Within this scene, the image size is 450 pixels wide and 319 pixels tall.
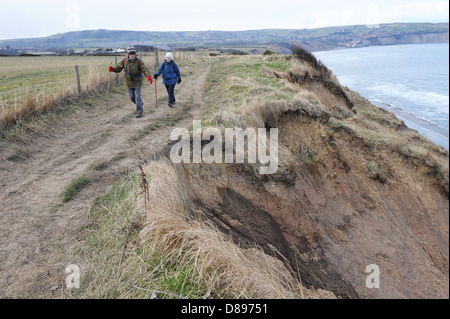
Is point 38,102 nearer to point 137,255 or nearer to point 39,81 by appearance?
point 137,255

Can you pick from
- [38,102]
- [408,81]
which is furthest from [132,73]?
[408,81]

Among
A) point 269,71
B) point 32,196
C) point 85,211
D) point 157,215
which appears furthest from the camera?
point 269,71

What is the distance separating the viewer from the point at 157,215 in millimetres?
4246

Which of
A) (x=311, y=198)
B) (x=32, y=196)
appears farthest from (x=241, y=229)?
(x=32, y=196)

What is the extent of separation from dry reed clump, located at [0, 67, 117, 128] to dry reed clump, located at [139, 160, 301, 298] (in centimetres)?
589

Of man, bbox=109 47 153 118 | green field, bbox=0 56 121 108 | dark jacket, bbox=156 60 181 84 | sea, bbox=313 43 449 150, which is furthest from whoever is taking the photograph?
dark jacket, bbox=156 60 181 84

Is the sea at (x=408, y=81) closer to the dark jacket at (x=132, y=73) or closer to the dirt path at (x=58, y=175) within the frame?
the dirt path at (x=58, y=175)

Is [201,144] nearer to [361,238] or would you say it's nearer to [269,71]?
[361,238]

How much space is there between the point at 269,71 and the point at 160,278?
13.6 metres

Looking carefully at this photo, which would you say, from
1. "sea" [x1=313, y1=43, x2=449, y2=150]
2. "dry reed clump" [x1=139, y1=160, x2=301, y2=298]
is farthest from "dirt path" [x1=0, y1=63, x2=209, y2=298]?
"sea" [x1=313, y1=43, x2=449, y2=150]

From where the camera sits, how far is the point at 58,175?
6.45 meters

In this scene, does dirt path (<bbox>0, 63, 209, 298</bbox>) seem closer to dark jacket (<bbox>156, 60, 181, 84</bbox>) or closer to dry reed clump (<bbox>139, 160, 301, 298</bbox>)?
dark jacket (<bbox>156, 60, 181, 84</bbox>)

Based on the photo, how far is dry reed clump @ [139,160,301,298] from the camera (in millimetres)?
3461

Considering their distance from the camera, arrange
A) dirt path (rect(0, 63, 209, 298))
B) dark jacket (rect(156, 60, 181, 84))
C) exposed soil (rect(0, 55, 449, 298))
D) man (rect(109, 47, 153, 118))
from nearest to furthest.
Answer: exposed soil (rect(0, 55, 449, 298)) → dirt path (rect(0, 63, 209, 298)) → man (rect(109, 47, 153, 118)) → dark jacket (rect(156, 60, 181, 84))
